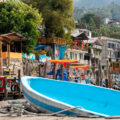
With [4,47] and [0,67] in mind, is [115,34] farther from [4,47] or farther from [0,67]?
[0,67]

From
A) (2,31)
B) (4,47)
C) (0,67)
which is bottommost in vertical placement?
(0,67)

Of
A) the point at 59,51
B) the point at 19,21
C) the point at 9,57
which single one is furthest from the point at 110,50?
the point at 9,57

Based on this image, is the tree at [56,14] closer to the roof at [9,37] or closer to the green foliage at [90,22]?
the roof at [9,37]

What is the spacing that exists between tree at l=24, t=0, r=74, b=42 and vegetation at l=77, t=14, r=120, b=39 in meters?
51.7

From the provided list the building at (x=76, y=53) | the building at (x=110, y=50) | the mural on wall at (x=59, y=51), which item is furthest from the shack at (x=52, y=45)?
the building at (x=110, y=50)

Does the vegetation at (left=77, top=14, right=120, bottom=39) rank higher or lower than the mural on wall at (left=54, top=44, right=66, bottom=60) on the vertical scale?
higher

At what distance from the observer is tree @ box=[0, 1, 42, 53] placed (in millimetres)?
32094

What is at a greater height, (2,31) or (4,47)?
(2,31)

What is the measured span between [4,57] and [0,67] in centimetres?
428

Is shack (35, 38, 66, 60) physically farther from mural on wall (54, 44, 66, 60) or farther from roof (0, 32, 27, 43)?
roof (0, 32, 27, 43)

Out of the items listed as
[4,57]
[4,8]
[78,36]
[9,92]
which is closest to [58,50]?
[78,36]

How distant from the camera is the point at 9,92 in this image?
1758cm

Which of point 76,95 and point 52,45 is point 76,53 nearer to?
point 52,45

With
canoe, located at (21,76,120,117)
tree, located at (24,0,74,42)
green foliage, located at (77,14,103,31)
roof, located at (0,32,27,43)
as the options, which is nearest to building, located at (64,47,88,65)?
tree, located at (24,0,74,42)
